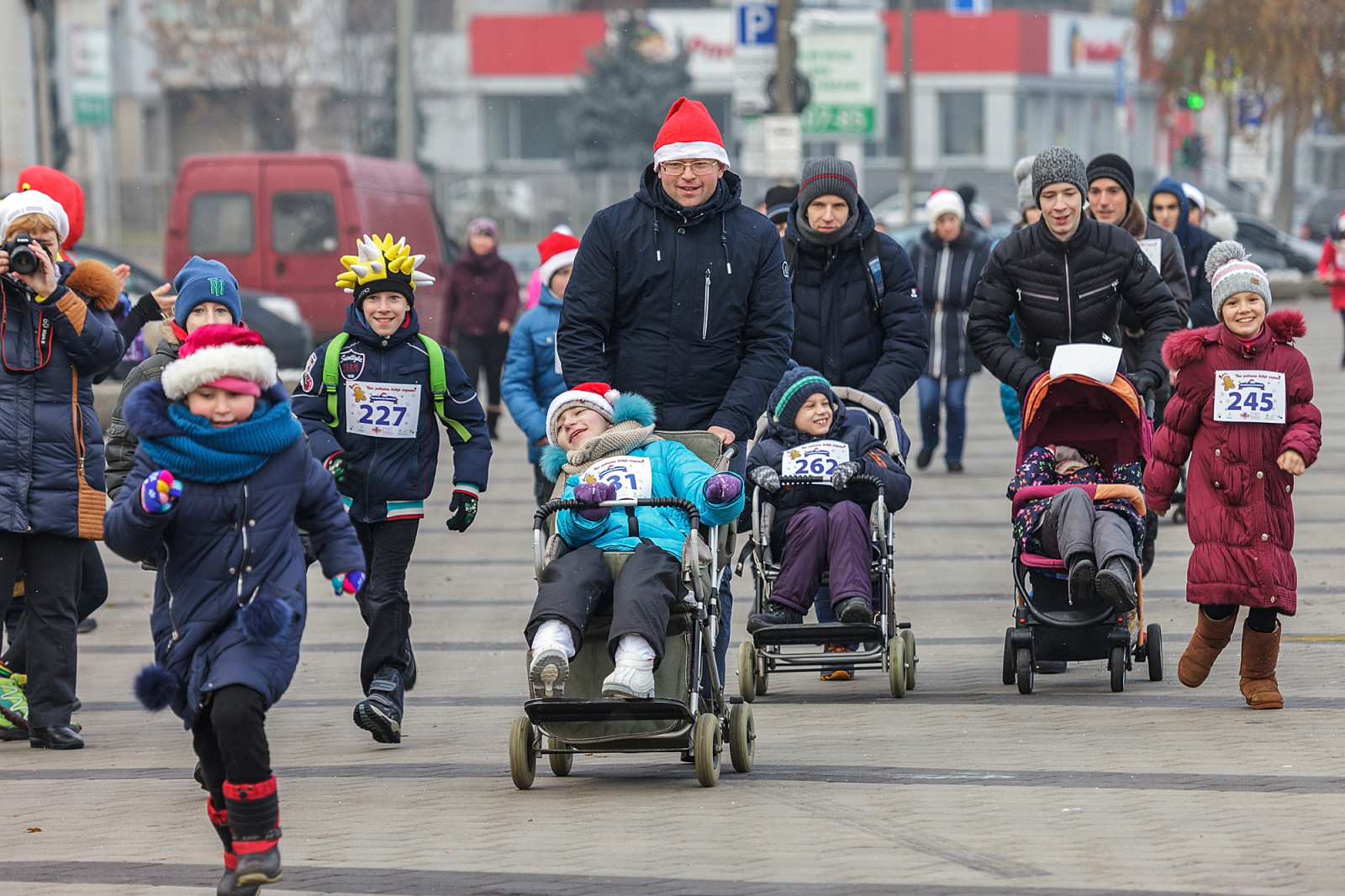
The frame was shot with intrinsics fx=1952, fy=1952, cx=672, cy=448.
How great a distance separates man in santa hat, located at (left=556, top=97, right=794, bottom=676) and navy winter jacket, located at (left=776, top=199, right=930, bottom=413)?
135 centimetres

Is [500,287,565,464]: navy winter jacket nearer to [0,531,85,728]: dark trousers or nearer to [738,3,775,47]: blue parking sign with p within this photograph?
[0,531,85,728]: dark trousers

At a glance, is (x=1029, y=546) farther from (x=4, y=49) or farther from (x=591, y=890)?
(x=4, y=49)

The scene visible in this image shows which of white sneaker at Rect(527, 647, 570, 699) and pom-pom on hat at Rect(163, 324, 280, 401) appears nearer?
pom-pom on hat at Rect(163, 324, 280, 401)

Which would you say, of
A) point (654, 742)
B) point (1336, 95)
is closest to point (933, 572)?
point (654, 742)

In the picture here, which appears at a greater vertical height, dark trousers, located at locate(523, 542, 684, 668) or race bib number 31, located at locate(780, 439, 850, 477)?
race bib number 31, located at locate(780, 439, 850, 477)

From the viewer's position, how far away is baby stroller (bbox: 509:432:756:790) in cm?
612

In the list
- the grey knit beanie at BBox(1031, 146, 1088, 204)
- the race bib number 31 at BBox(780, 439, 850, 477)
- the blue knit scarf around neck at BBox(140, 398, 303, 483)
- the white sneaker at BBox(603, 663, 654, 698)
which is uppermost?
the grey knit beanie at BBox(1031, 146, 1088, 204)

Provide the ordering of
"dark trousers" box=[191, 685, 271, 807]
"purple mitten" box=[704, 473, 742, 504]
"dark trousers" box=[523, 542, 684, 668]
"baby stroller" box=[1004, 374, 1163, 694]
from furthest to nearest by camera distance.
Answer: "baby stroller" box=[1004, 374, 1163, 694]
"purple mitten" box=[704, 473, 742, 504]
"dark trousers" box=[523, 542, 684, 668]
"dark trousers" box=[191, 685, 271, 807]

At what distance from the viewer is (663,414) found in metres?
7.20

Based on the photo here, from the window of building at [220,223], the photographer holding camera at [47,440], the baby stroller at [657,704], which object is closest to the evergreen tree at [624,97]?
the window of building at [220,223]

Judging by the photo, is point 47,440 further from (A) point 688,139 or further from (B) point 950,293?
(B) point 950,293

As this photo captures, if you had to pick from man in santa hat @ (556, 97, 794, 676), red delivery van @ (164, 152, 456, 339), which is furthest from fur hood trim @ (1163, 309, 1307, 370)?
red delivery van @ (164, 152, 456, 339)

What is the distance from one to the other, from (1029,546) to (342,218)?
1557 cm

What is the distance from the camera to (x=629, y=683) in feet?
19.7
